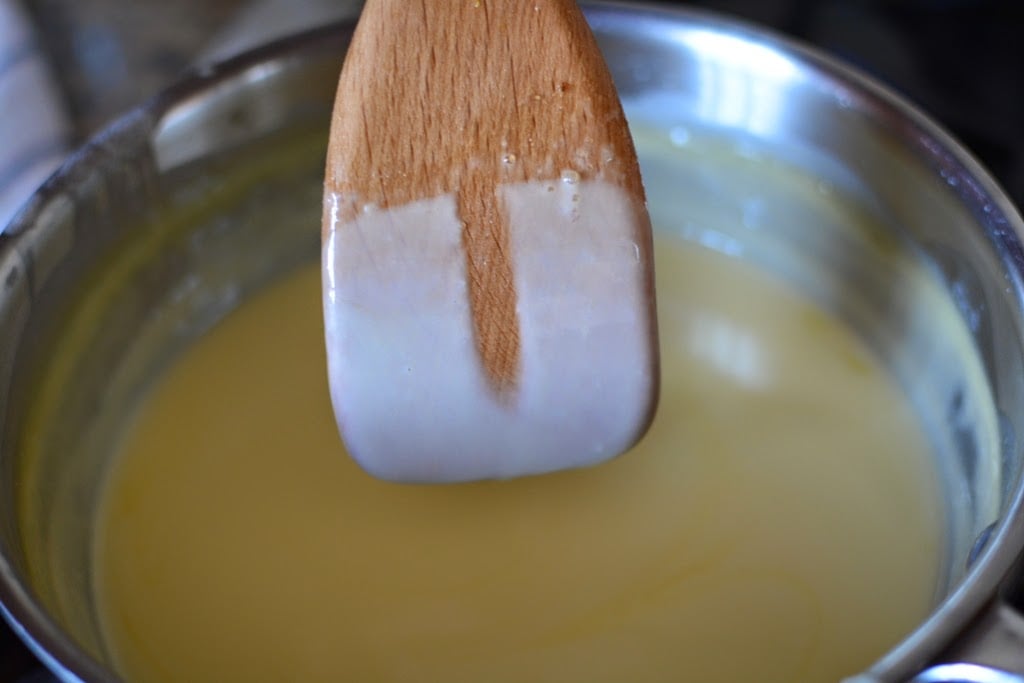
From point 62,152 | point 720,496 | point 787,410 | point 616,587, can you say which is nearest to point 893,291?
point 787,410

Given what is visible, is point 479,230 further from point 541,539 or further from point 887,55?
point 887,55

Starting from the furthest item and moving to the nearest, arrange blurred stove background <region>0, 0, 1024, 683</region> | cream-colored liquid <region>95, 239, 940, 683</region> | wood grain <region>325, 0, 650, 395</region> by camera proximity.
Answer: blurred stove background <region>0, 0, 1024, 683</region>, cream-colored liquid <region>95, 239, 940, 683</region>, wood grain <region>325, 0, 650, 395</region>

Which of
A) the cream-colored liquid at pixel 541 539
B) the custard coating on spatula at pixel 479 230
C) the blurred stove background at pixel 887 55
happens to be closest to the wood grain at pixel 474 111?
the custard coating on spatula at pixel 479 230

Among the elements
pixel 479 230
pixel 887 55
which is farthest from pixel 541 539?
pixel 887 55

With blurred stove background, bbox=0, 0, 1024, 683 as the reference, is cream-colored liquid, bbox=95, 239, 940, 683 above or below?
below

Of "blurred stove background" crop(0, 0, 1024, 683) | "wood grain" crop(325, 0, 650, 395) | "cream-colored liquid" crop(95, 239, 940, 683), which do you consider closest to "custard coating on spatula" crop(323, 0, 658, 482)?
"wood grain" crop(325, 0, 650, 395)

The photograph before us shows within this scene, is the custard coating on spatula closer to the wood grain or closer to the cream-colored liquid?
the wood grain
